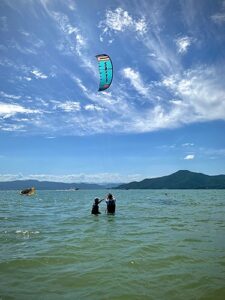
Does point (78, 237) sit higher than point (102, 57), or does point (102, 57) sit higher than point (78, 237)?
point (102, 57)

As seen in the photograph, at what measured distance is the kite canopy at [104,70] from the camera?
62.4 ft

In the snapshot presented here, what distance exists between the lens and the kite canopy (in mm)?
19031

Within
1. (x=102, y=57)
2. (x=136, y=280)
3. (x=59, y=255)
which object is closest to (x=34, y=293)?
(x=136, y=280)

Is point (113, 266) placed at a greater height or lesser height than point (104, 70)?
lesser

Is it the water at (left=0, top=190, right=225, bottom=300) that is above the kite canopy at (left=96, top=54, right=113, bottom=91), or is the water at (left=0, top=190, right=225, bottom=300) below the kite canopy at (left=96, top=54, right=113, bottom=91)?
below

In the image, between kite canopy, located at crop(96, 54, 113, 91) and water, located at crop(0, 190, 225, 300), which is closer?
water, located at crop(0, 190, 225, 300)

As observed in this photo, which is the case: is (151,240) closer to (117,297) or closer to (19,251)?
(19,251)

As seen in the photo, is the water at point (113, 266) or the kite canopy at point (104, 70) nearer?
the water at point (113, 266)

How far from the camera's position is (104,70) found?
1909cm

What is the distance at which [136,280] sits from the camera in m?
8.85

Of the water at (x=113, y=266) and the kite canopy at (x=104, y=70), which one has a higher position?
the kite canopy at (x=104, y=70)

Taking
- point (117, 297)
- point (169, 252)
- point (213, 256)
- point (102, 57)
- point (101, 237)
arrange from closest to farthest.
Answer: point (117, 297)
point (213, 256)
point (169, 252)
point (101, 237)
point (102, 57)

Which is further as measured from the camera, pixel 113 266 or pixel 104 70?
pixel 104 70

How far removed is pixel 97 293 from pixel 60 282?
52.3 inches
